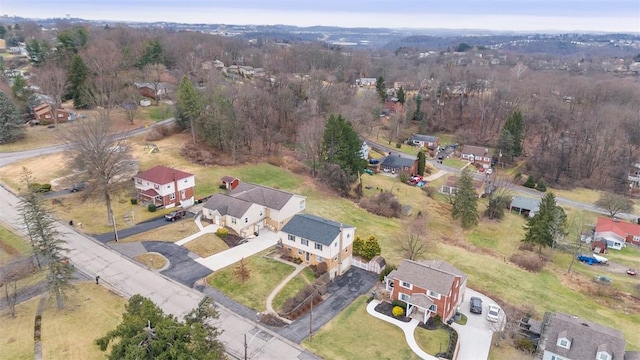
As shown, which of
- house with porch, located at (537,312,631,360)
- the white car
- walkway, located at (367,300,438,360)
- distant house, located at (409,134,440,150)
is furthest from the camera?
distant house, located at (409,134,440,150)

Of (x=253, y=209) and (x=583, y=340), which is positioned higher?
(x=253, y=209)

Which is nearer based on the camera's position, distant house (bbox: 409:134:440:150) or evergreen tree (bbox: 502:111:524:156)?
evergreen tree (bbox: 502:111:524:156)

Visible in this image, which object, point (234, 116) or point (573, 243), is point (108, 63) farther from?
point (573, 243)

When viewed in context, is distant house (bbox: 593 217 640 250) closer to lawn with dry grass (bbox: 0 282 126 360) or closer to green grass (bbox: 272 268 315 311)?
green grass (bbox: 272 268 315 311)

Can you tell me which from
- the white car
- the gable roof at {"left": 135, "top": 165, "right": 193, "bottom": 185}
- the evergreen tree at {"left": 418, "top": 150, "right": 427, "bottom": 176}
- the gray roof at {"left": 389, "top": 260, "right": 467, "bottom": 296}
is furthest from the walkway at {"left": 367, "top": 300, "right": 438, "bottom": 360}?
the evergreen tree at {"left": 418, "top": 150, "right": 427, "bottom": 176}

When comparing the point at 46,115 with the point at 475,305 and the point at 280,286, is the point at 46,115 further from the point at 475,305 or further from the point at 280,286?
the point at 475,305

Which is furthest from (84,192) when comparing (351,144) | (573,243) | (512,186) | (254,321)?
(512,186)

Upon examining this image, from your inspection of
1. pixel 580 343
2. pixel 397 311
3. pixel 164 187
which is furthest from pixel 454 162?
pixel 580 343

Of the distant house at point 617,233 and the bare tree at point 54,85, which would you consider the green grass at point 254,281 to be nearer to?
the distant house at point 617,233
